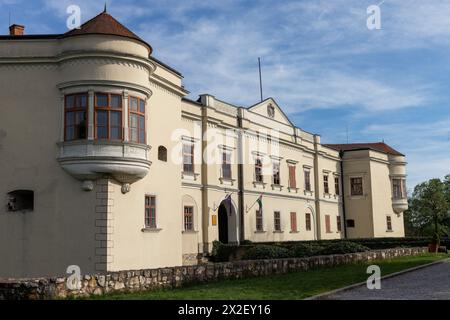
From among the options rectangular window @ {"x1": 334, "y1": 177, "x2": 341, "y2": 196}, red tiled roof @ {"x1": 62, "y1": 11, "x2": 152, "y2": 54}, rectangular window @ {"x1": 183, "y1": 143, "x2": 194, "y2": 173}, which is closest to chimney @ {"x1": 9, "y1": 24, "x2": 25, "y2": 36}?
red tiled roof @ {"x1": 62, "y1": 11, "x2": 152, "y2": 54}

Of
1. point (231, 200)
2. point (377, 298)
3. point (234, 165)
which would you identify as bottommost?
point (377, 298)

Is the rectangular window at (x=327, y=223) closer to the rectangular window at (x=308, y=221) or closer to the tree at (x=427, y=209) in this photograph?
the rectangular window at (x=308, y=221)

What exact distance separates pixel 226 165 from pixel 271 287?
18044 mm

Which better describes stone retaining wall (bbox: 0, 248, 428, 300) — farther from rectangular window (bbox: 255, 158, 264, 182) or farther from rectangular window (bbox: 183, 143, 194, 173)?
rectangular window (bbox: 255, 158, 264, 182)

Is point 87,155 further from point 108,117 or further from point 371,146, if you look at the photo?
point 371,146

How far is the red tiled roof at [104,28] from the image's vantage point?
2075cm

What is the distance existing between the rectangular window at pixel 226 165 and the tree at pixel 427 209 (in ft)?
160

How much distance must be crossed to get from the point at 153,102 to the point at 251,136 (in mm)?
13361

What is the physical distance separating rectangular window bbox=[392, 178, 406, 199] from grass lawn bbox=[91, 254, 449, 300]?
3354 cm

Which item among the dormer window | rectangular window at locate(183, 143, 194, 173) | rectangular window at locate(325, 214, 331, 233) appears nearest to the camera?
rectangular window at locate(183, 143, 194, 173)

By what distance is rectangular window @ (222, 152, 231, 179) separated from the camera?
33.1 m

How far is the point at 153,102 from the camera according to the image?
23750 mm
